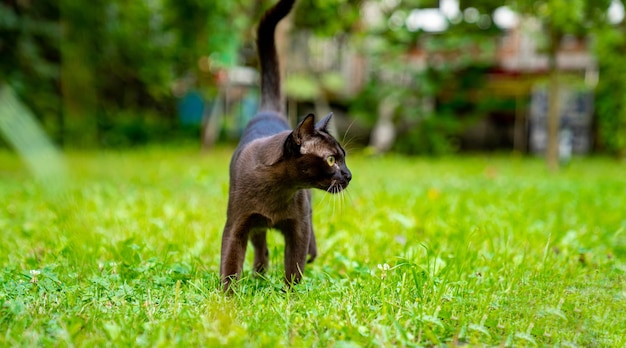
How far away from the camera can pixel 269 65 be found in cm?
310

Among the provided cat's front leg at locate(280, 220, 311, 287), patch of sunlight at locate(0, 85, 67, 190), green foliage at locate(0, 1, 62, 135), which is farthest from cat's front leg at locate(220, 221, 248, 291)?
green foliage at locate(0, 1, 62, 135)

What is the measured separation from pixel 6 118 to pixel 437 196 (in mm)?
4166

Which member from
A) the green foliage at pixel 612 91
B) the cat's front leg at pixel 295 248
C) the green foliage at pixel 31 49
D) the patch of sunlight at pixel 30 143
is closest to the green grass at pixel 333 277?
the cat's front leg at pixel 295 248

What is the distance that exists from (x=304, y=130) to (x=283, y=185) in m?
0.27

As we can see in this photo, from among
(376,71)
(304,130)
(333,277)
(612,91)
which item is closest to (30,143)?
(304,130)

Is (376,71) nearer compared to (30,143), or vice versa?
(30,143)

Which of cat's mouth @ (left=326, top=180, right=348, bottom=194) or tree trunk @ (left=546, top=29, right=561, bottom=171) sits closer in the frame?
cat's mouth @ (left=326, top=180, right=348, bottom=194)

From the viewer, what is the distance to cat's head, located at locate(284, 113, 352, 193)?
229 centimetres

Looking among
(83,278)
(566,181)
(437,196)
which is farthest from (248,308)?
(566,181)

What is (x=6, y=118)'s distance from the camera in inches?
48.4

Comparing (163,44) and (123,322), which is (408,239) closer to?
(123,322)

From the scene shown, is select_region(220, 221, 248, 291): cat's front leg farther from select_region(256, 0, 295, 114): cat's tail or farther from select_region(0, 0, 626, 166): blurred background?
select_region(0, 0, 626, 166): blurred background

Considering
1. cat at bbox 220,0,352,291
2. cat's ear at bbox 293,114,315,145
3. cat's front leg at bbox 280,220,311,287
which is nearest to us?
cat's ear at bbox 293,114,315,145

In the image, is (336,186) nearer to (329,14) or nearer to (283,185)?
(283,185)
